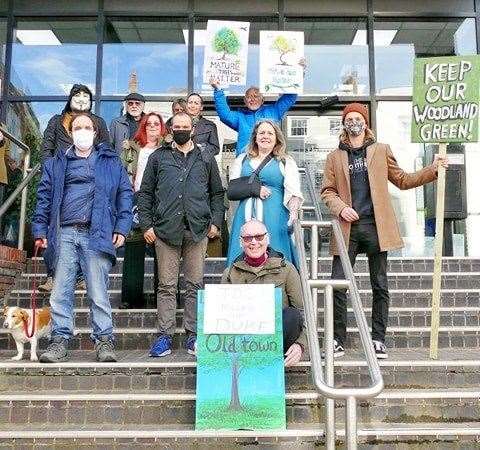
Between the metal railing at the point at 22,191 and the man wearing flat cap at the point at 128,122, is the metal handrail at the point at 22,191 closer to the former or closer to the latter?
the metal railing at the point at 22,191

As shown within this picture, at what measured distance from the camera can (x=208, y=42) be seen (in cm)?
632

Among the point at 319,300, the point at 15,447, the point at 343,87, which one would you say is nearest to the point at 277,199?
the point at 319,300

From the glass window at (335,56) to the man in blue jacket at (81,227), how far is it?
16.7 feet

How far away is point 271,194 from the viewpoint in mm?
4402

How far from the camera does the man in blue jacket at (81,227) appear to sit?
13.3 ft

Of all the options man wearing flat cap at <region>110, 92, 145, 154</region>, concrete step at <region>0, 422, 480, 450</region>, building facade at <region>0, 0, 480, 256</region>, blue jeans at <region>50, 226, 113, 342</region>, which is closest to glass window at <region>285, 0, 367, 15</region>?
building facade at <region>0, 0, 480, 256</region>

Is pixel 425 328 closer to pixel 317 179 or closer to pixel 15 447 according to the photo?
pixel 15 447

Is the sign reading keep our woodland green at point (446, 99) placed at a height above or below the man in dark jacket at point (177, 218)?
above

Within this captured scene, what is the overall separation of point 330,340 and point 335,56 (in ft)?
20.6

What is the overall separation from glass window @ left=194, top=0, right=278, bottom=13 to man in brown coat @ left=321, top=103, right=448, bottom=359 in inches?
190

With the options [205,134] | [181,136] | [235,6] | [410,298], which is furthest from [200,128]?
[235,6]

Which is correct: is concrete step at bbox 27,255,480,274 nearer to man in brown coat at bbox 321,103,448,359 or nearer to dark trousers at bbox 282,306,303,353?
man in brown coat at bbox 321,103,448,359

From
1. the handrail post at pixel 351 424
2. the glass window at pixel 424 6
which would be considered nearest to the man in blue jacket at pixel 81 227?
the handrail post at pixel 351 424

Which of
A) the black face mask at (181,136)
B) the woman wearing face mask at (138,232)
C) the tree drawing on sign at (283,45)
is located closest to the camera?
the black face mask at (181,136)
